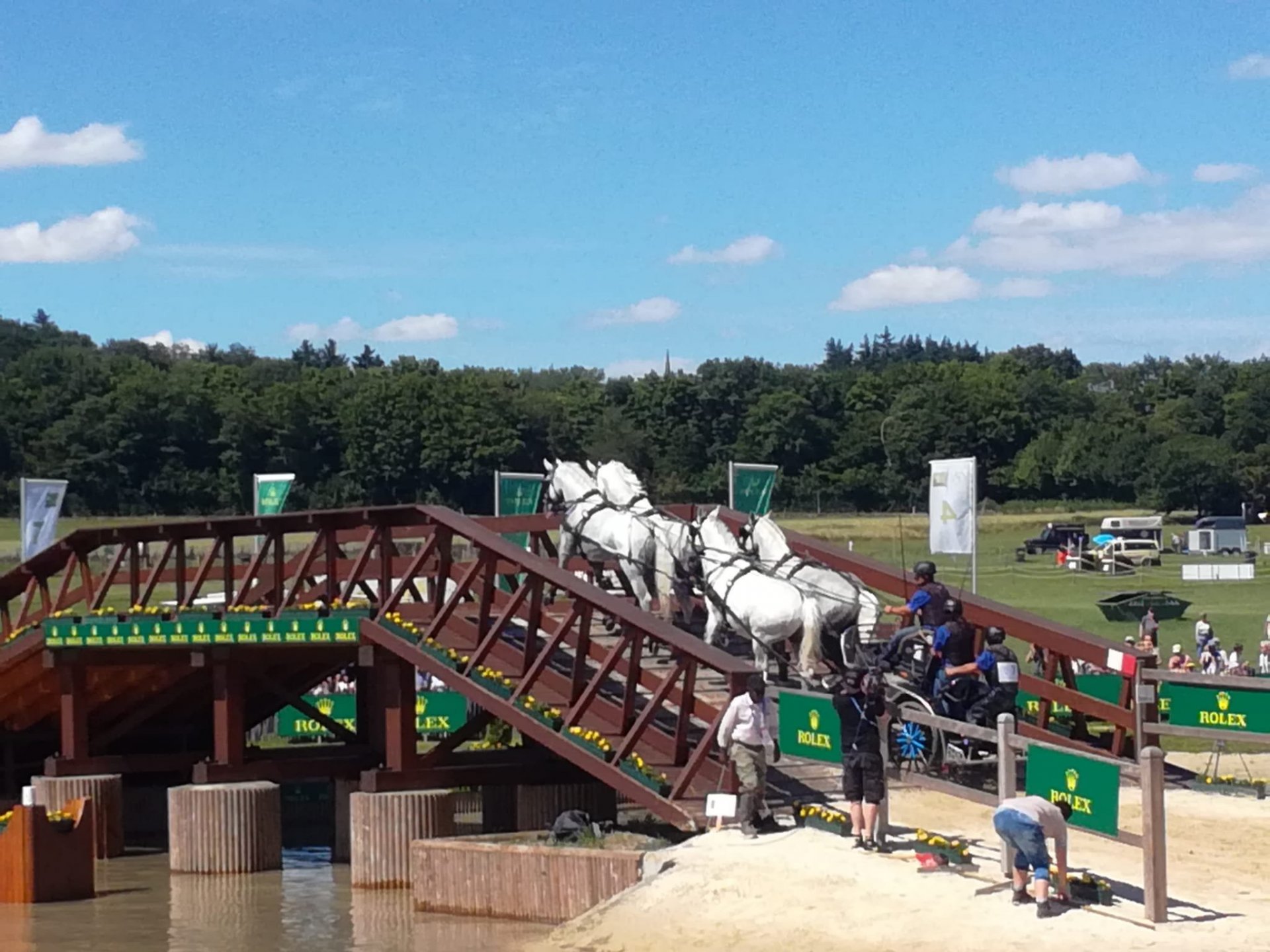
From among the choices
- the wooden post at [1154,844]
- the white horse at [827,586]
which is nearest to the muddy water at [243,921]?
the white horse at [827,586]

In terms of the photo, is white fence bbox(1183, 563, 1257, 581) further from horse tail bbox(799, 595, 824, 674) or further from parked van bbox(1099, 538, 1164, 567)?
horse tail bbox(799, 595, 824, 674)

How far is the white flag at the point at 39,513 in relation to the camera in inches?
1289

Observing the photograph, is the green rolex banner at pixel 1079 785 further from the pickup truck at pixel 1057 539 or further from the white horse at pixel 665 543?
the pickup truck at pixel 1057 539

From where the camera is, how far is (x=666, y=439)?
347 feet

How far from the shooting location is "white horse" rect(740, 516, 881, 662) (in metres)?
21.0

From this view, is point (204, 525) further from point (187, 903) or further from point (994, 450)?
point (994, 450)

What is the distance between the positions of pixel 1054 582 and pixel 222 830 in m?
40.5

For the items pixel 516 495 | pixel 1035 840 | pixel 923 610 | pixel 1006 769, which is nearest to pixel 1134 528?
pixel 516 495

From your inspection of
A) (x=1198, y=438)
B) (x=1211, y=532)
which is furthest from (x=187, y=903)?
(x=1198, y=438)

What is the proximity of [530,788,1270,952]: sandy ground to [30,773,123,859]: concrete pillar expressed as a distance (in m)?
10.8

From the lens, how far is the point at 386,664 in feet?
75.7

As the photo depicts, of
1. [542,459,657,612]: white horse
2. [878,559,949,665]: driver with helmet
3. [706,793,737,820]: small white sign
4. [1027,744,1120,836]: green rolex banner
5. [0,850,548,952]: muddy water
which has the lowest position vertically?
[0,850,548,952]: muddy water

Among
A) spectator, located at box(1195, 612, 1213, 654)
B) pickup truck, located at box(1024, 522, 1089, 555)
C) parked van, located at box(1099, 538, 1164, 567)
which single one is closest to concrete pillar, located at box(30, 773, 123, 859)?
spectator, located at box(1195, 612, 1213, 654)

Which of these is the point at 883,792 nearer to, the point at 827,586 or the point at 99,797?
the point at 827,586
